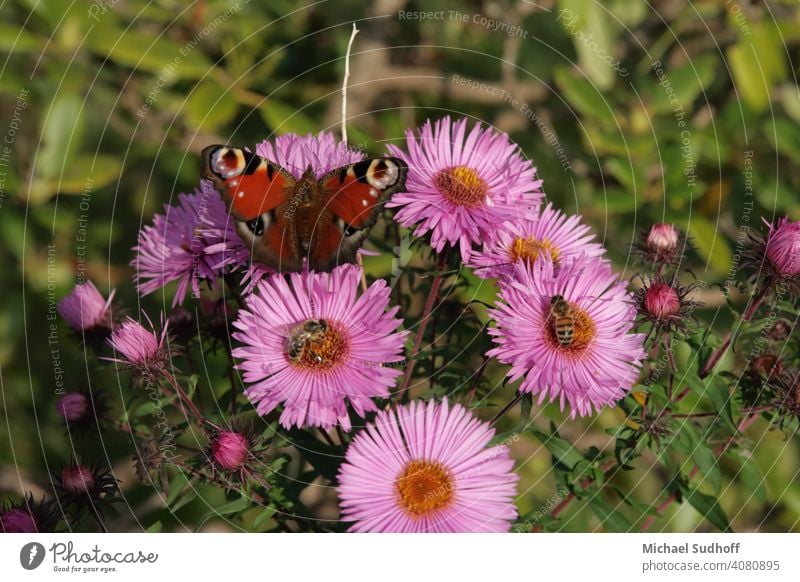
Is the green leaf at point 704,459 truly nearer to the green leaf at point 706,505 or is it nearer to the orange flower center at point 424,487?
the green leaf at point 706,505

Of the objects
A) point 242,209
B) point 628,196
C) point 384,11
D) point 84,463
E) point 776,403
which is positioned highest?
point 384,11

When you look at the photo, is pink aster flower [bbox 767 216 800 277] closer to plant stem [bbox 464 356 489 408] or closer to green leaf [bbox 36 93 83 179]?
plant stem [bbox 464 356 489 408]

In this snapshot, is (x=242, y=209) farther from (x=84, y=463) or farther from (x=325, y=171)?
(x=84, y=463)

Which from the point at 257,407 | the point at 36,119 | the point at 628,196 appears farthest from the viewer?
the point at 36,119

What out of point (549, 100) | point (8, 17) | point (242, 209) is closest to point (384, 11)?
point (549, 100)

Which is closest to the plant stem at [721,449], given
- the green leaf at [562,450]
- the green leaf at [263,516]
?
the green leaf at [562,450]

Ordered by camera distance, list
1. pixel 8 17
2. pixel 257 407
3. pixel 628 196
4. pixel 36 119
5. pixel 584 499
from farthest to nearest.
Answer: pixel 36 119 < pixel 8 17 < pixel 628 196 < pixel 584 499 < pixel 257 407

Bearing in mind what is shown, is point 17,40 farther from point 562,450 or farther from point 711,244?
point 711,244
